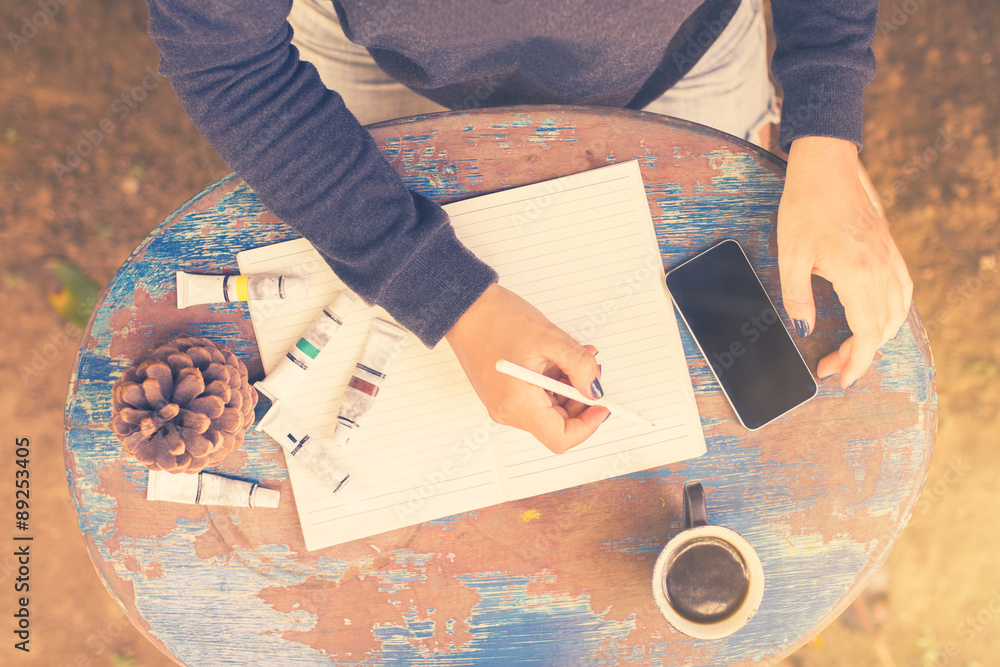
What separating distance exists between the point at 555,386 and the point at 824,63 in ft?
1.86

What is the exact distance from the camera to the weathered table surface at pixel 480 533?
769 mm

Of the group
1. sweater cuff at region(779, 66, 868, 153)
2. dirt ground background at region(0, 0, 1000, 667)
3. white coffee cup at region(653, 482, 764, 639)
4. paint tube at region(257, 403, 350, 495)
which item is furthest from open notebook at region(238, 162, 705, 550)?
dirt ground background at region(0, 0, 1000, 667)

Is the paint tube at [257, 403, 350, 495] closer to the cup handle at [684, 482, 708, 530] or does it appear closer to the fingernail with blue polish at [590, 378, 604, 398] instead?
the fingernail with blue polish at [590, 378, 604, 398]

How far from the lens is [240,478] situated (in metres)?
0.77

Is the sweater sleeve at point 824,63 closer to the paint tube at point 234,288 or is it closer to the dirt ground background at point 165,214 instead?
the paint tube at point 234,288

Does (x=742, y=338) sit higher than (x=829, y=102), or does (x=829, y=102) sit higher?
(x=829, y=102)

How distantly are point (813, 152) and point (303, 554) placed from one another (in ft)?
3.04

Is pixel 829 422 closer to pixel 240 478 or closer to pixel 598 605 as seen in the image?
pixel 598 605

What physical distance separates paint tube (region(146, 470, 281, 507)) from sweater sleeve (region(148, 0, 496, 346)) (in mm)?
330

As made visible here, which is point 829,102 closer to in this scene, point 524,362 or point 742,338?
point 742,338

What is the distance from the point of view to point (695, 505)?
72 centimetres

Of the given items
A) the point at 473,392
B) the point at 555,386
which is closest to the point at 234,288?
the point at 473,392

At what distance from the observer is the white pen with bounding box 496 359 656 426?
0.63 m

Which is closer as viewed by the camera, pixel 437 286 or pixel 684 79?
pixel 437 286
